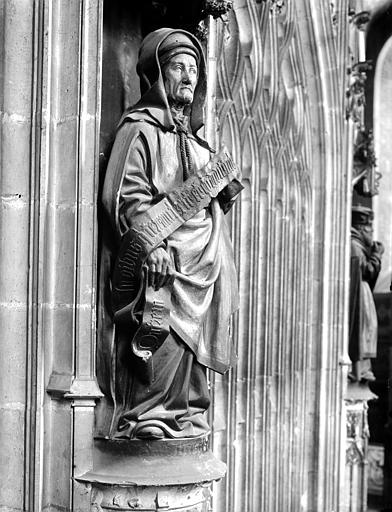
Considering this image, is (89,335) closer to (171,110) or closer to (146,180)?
(146,180)

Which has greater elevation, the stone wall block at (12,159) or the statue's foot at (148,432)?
the stone wall block at (12,159)

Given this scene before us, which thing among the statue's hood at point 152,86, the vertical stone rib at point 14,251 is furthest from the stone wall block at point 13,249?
the statue's hood at point 152,86

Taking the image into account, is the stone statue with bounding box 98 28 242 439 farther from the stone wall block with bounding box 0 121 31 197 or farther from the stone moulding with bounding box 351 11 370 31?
the stone moulding with bounding box 351 11 370 31

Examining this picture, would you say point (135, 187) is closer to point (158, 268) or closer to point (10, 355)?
point (158, 268)

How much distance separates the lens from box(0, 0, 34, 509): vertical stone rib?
4.39 metres

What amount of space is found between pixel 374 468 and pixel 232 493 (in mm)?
7328

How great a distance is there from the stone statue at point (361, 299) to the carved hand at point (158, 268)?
7.46 metres

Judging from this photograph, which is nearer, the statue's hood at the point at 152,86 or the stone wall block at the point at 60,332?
the stone wall block at the point at 60,332

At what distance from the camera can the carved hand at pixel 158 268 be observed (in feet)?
14.2

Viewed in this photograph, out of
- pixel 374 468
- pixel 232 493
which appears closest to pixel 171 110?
pixel 232 493

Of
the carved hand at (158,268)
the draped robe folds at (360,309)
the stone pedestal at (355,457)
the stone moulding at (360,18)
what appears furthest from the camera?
the draped robe folds at (360,309)

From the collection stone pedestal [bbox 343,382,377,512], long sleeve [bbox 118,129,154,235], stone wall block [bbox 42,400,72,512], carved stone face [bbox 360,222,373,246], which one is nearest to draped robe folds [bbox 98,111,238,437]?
long sleeve [bbox 118,129,154,235]

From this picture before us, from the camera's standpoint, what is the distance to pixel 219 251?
4.68 meters

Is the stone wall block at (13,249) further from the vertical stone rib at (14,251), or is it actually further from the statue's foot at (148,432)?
the statue's foot at (148,432)
